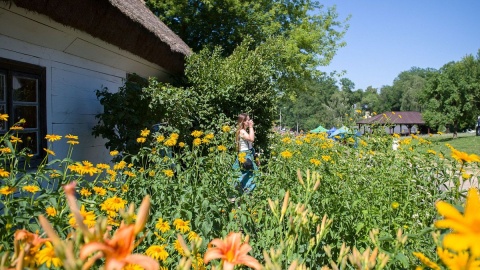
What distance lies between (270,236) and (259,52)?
19.9ft

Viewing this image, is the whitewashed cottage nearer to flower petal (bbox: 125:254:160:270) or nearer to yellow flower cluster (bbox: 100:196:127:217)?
yellow flower cluster (bbox: 100:196:127:217)

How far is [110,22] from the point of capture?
156 inches

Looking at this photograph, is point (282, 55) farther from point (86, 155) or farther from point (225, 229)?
point (225, 229)

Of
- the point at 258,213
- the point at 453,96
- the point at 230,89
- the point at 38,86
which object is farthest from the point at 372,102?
the point at 258,213

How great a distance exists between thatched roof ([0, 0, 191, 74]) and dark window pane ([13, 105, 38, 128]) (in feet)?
2.74

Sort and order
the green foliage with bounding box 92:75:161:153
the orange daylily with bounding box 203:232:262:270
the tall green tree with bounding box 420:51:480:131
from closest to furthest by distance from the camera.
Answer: the orange daylily with bounding box 203:232:262:270 → the green foliage with bounding box 92:75:161:153 → the tall green tree with bounding box 420:51:480:131

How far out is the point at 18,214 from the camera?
1.55m

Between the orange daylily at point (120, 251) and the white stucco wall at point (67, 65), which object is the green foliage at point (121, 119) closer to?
the white stucco wall at point (67, 65)

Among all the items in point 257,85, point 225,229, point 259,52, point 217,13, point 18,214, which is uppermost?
point 217,13

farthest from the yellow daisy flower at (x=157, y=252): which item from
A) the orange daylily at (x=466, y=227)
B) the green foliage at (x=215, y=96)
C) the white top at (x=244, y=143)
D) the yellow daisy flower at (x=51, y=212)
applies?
the white top at (x=244, y=143)

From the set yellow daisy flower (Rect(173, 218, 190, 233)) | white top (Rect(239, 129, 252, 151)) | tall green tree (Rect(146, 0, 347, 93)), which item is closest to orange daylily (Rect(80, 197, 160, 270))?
yellow daisy flower (Rect(173, 218, 190, 233))

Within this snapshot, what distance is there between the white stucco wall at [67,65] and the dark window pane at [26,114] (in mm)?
129

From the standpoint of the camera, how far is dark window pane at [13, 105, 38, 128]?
336 centimetres

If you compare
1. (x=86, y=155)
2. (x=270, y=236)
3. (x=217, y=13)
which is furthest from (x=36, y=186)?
(x=217, y=13)
